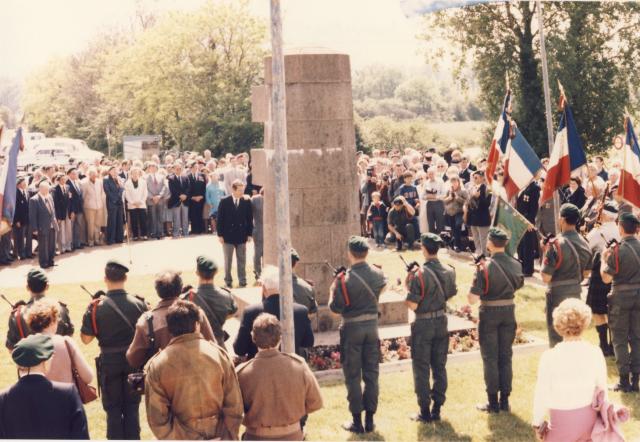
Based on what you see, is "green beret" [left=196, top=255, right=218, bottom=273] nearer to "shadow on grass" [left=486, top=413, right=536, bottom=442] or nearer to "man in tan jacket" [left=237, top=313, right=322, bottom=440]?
"man in tan jacket" [left=237, top=313, right=322, bottom=440]

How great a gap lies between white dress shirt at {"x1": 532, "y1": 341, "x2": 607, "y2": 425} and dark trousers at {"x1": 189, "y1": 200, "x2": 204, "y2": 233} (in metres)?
18.7

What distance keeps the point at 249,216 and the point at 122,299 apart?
340 inches

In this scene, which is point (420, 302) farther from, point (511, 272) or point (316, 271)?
point (316, 271)

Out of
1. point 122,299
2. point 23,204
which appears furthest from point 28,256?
point 122,299

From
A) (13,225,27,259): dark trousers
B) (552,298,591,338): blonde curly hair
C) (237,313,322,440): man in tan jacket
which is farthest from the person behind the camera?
(13,225,27,259): dark trousers

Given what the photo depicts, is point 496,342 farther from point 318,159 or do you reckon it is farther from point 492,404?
point 318,159

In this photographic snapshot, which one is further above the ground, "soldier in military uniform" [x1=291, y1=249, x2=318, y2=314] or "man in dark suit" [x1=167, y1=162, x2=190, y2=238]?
"man in dark suit" [x1=167, y1=162, x2=190, y2=238]

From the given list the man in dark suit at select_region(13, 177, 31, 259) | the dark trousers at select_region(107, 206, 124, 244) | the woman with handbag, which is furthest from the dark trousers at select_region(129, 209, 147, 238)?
the woman with handbag

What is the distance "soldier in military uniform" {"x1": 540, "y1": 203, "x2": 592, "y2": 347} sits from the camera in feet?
34.6

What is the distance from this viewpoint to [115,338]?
8406 mm

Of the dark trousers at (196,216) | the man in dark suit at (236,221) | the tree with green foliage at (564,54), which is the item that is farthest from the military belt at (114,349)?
the tree with green foliage at (564,54)

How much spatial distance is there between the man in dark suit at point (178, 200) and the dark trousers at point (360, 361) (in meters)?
15.2

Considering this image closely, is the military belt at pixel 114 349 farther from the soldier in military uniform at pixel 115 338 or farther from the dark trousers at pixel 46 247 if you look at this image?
the dark trousers at pixel 46 247

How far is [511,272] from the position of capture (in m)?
9.77
